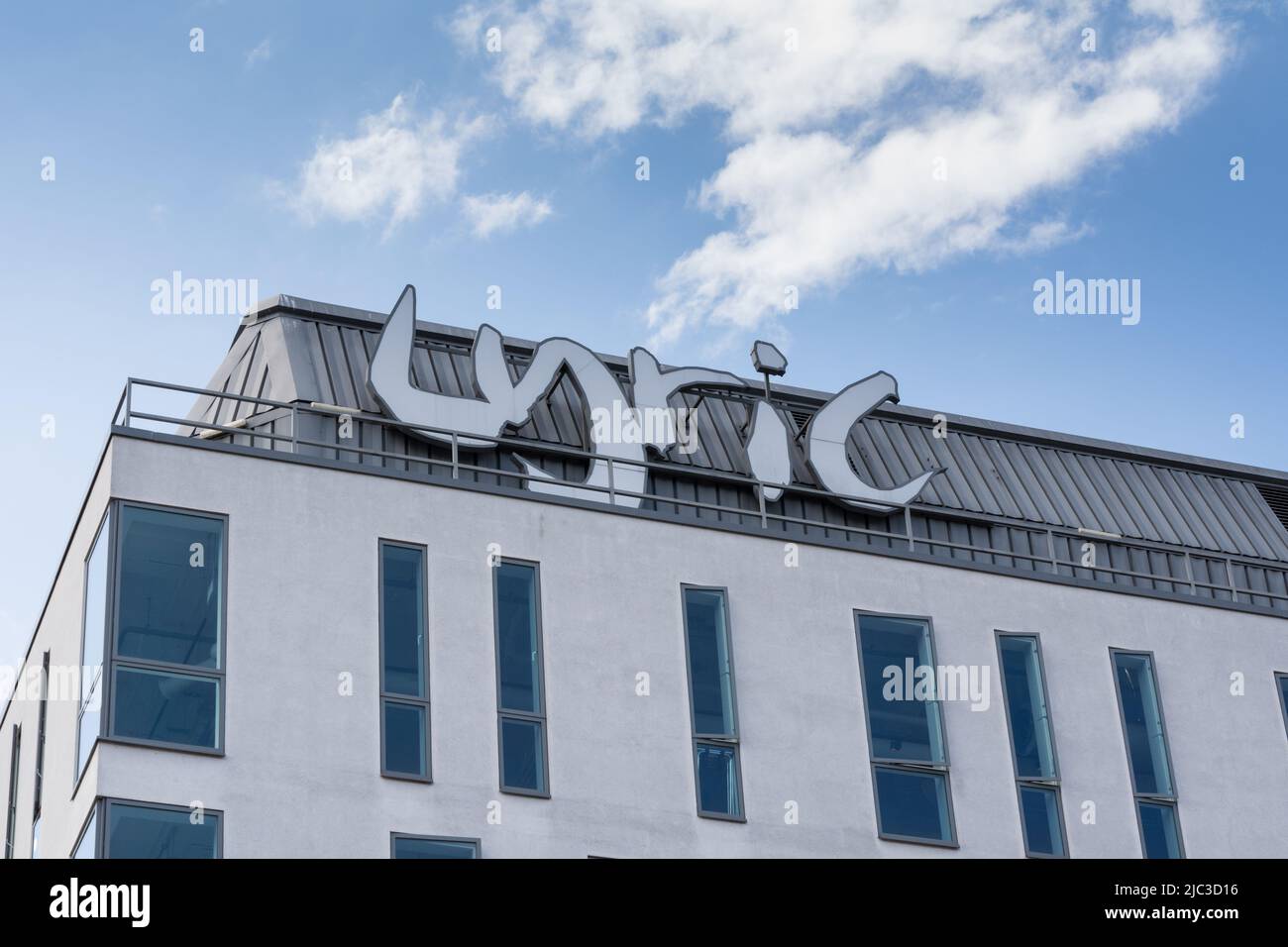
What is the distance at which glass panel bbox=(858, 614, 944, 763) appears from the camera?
29.5 m

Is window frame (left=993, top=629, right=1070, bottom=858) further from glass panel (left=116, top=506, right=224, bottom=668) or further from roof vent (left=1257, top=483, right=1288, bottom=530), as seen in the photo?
roof vent (left=1257, top=483, right=1288, bottom=530)

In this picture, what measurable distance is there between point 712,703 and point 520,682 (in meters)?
2.85

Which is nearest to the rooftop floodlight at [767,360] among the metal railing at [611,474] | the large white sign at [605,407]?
the large white sign at [605,407]

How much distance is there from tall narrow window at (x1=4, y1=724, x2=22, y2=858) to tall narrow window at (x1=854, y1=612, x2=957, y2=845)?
41.9ft

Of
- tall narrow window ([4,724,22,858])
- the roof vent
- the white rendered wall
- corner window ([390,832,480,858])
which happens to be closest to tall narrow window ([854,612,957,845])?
the white rendered wall

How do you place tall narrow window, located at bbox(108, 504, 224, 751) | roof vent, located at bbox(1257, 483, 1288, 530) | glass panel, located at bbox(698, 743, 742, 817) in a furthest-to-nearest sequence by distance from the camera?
roof vent, located at bbox(1257, 483, 1288, 530) < glass panel, located at bbox(698, 743, 742, 817) < tall narrow window, located at bbox(108, 504, 224, 751)

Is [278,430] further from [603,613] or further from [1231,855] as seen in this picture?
[1231,855]

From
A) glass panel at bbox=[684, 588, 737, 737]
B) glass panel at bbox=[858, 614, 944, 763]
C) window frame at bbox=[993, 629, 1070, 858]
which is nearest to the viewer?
glass panel at bbox=[684, 588, 737, 737]

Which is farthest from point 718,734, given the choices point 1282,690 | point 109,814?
point 1282,690

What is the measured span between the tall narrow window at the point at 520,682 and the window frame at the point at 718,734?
2.18m

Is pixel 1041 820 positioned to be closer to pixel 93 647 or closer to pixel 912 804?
pixel 912 804

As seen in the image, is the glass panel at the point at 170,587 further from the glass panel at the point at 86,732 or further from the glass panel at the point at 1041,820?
the glass panel at the point at 1041,820

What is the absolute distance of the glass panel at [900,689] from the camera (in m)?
29.5
